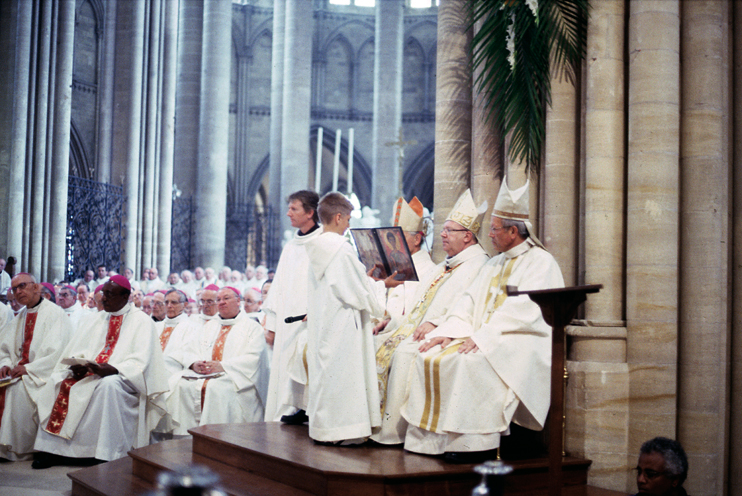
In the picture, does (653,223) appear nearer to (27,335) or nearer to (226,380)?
(226,380)

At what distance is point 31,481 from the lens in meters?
5.15

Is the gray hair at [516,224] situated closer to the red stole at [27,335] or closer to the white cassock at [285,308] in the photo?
the white cassock at [285,308]

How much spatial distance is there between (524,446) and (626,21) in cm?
276

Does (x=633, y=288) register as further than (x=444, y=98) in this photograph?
No

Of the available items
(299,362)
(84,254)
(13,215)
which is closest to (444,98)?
(299,362)

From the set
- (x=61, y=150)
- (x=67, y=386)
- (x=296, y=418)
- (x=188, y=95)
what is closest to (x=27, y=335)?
(x=67, y=386)

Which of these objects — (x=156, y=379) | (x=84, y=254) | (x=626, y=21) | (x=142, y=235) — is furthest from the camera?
(x=142, y=235)

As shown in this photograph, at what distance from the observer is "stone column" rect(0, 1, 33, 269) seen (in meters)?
10.9

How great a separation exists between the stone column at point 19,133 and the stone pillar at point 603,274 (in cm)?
865

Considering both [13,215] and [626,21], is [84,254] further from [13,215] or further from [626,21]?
[626,21]

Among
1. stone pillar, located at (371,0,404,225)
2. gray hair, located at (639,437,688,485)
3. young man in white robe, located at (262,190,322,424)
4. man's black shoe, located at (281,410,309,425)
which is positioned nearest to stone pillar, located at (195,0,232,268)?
stone pillar, located at (371,0,404,225)

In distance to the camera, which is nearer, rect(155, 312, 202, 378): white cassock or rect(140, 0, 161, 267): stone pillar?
rect(155, 312, 202, 378): white cassock

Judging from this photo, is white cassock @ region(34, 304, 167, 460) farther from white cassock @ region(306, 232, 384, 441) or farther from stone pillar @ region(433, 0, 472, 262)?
stone pillar @ region(433, 0, 472, 262)

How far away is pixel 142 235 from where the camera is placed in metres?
14.4
